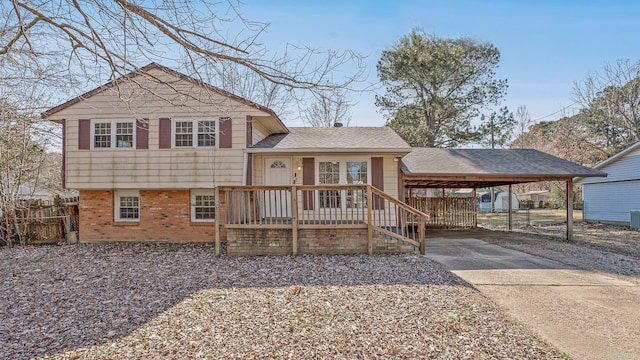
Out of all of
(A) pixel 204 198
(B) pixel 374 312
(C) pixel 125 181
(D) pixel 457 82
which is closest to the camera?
(B) pixel 374 312

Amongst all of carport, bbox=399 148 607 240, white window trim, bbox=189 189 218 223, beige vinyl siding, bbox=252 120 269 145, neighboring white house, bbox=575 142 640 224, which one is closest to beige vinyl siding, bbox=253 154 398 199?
carport, bbox=399 148 607 240

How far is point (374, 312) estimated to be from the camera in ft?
15.3

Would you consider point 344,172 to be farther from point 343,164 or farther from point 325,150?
point 325,150

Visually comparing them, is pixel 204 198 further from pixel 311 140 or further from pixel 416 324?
pixel 416 324

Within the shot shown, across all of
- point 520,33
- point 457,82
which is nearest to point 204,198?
point 520,33

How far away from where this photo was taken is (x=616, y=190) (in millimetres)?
18484

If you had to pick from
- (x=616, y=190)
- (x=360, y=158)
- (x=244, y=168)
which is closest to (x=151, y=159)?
(x=244, y=168)

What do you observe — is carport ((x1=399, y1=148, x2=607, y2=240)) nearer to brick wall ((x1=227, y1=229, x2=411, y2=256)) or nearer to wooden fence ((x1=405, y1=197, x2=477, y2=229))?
brick wall ((x1=227, y1=229, x2=411, y2=256))

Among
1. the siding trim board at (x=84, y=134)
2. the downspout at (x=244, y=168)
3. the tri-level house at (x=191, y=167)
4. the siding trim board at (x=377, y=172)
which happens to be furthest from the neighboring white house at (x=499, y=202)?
the siding trim board at (x=84, y=134)

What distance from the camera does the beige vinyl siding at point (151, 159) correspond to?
10.5 meters

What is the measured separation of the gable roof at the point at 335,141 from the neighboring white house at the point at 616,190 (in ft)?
42.3

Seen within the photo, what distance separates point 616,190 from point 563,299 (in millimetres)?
17497

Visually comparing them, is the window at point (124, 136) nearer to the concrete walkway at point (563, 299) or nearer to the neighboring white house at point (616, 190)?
the concrete walkway at point (563, 299)

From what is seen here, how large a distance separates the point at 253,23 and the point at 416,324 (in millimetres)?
3998
